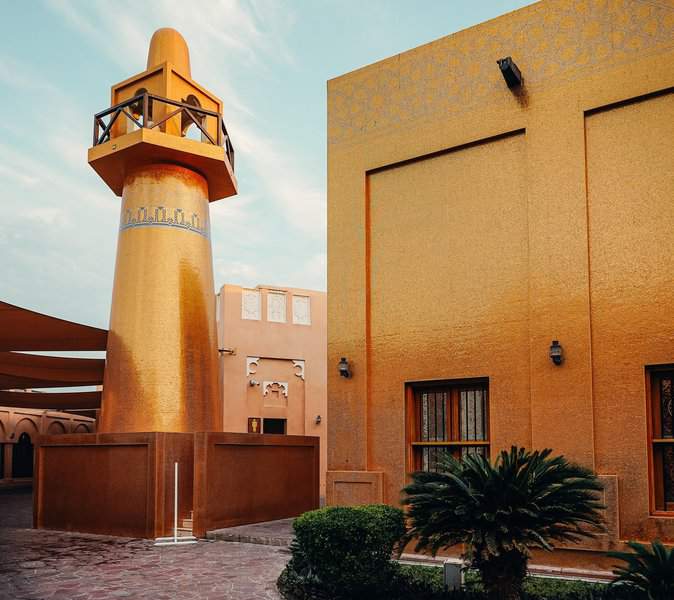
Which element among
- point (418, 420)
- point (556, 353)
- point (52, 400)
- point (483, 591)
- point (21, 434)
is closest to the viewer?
point (483, 591)

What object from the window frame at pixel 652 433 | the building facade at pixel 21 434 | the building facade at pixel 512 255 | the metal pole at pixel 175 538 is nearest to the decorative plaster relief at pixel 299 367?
the metal pole at pixel 175 538

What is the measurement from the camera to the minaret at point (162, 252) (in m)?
15.3

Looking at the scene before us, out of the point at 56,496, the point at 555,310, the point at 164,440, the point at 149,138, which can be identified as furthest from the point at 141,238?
the point at 555,310

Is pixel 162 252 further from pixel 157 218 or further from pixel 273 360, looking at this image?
Answer: pixel 273 360

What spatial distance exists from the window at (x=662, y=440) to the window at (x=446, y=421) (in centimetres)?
212

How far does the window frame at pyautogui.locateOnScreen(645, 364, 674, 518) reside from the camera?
29.2 feet

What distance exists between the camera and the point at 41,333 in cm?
1419

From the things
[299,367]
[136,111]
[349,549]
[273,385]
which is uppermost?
[136,111]

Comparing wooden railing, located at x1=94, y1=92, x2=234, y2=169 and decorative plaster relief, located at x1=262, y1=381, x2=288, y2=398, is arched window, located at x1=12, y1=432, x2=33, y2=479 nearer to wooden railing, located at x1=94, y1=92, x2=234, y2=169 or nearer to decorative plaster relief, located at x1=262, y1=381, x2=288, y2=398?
decorative plaster relief, located at x1=262, y1=381, x2=288, y2=398

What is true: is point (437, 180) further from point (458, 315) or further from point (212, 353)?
point (212, 353)

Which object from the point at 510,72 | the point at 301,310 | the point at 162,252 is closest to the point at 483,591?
the point at 510,72

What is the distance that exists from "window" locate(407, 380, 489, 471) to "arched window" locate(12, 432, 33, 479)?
21.9 m

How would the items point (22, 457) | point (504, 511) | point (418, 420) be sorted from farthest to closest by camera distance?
point (22, 457) → point (418, 420) → point (504, 511)

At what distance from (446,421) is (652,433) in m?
2.72
